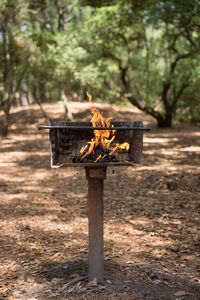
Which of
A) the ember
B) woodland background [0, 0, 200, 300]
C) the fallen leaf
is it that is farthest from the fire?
the fallen leaf

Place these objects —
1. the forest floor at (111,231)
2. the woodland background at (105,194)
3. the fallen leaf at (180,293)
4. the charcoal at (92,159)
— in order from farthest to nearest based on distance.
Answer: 1. the woodland background at (105,194)
2. the forest floor at (111,231)
3. the fallen leaf at (180,293)
4. the charcoal at (92,159)

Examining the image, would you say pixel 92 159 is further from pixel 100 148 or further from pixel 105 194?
pixel 105 194

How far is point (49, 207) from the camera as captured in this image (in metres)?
7.54

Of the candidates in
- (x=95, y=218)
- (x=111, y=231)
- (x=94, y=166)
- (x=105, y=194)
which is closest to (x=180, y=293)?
(x=95, y=218)

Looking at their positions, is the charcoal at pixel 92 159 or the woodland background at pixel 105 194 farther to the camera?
the woodland background at pixel 105 194

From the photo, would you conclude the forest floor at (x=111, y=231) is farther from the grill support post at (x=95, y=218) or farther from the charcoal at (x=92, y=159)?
the charcoal at (x=92, y=159)

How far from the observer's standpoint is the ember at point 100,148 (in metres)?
3.71

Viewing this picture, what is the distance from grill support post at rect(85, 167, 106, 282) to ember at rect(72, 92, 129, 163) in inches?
6.2

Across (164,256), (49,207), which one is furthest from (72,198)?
(164,256)

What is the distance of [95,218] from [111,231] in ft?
7.13

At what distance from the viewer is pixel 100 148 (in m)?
Result: 3.96

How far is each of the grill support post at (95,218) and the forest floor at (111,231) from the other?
0.19m

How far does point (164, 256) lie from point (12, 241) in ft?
8.57

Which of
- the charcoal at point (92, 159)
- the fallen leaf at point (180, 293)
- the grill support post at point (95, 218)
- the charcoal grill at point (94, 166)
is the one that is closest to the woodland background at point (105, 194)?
the fallen leaf at point (180, 293)
